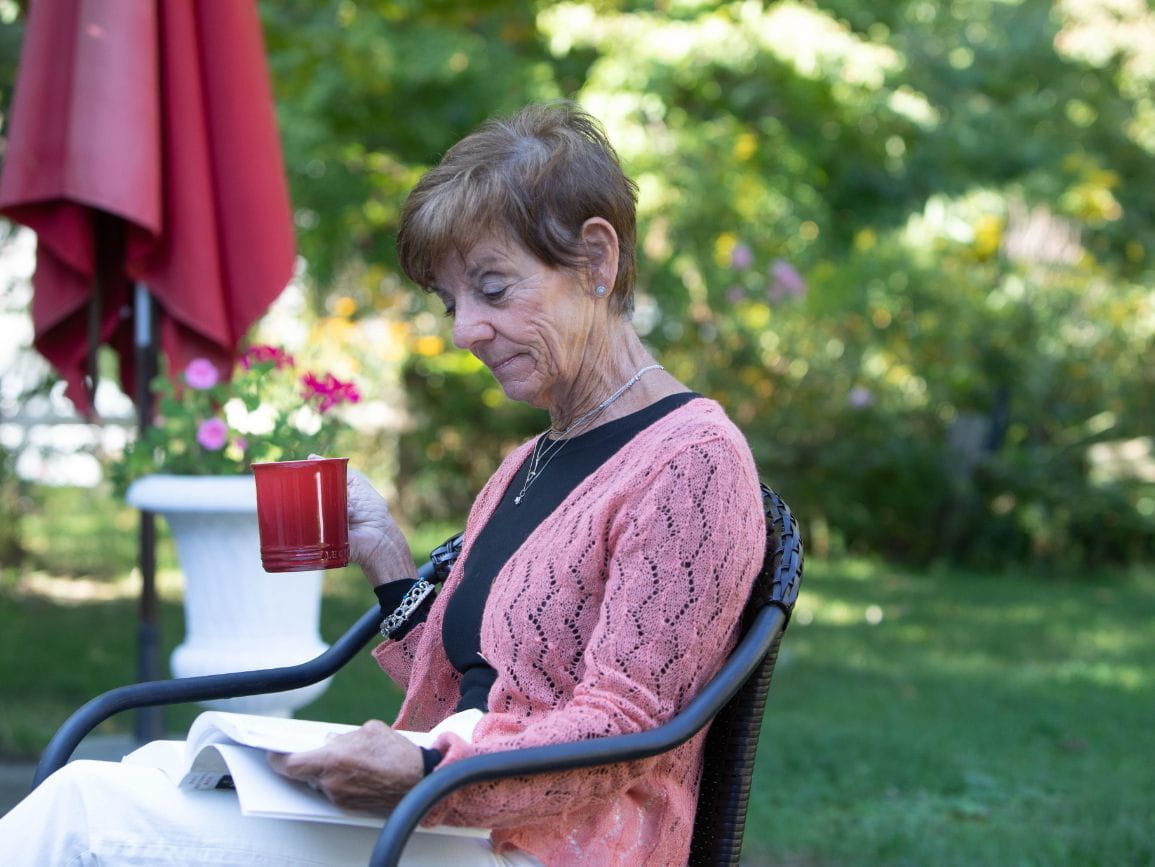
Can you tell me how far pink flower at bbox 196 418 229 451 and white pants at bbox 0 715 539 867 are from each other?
2.01m

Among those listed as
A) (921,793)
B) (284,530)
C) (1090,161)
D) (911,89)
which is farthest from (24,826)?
(1090,161)

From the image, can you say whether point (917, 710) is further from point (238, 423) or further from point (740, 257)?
point (740, 257)

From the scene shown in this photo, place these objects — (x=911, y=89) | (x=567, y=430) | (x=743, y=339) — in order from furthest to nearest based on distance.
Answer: (x=911, y=89) → (x=743, y=339) → (x=567, y=430)

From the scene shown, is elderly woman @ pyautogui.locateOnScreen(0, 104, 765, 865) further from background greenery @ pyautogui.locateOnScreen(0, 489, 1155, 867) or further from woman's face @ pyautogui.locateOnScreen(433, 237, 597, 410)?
background greenery @ pyautogui.locateOnScreen(0, 489, 1155, 867)

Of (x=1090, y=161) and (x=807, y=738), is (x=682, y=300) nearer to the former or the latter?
(x=807, y=738)

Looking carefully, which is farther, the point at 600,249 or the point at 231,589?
the point at 231,589

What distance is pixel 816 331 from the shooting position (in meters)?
10.1

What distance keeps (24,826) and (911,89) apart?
1012cm

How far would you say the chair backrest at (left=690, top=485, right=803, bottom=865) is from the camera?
1918 mm

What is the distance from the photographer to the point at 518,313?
2031 mm

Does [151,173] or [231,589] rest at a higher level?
[151,173]

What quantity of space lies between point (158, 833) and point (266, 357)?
204cm

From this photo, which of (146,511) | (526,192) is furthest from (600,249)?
(146,511)

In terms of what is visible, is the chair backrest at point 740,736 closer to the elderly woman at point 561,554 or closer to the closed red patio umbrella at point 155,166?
the elderly woman at point 561,554
